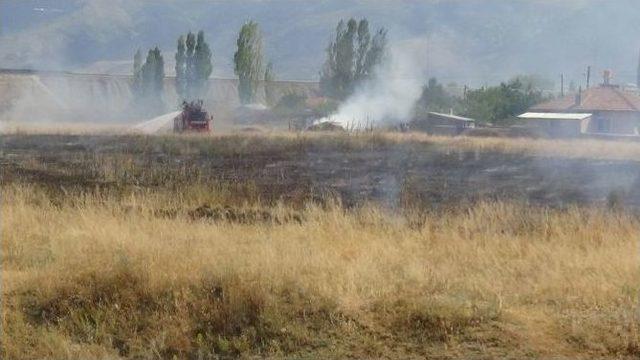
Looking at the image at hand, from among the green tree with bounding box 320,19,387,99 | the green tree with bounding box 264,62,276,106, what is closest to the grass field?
the green tree with bounding box 320,19,387,99

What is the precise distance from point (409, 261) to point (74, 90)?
95.0m

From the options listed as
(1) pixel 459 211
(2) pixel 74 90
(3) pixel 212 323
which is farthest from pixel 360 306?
(2) pixel 74 90

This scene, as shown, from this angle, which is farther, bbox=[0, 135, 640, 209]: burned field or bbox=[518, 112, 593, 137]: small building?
bbox=[518, 112, 593, 137]: small building

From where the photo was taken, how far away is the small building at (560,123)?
44812mm

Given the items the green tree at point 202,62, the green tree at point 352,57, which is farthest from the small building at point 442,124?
the green tree at point 202,62

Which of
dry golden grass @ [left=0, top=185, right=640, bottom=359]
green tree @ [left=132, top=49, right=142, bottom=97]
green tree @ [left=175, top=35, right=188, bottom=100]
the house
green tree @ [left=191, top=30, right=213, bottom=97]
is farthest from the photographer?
green tree @ [left=132, top=49, right=142, bottom=97]

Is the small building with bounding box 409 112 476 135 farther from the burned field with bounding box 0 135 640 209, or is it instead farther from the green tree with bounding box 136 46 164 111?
the green tree with bounding box 136 46 164 111

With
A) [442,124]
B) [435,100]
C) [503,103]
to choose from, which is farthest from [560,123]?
[435,100]

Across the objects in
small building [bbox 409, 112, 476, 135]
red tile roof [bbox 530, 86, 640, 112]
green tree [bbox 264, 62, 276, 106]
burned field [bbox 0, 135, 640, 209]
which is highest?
green tree [bbox 264, 62, 276, 106]

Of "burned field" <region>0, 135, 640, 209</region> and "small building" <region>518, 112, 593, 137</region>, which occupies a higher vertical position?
"small building" <region>518, 112, 593, 137</region>

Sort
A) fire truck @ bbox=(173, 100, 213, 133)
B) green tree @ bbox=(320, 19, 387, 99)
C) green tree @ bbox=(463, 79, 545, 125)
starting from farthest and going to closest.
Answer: green tree @ bbox=(320, 19, 387, 99), green tree @ bbox=(463, 79, 545, 125), fire truck @ bbox=(173, 100, 213, 133)

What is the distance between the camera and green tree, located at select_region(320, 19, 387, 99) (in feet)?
200

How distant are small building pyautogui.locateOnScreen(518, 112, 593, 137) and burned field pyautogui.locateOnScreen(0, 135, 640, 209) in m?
19.0

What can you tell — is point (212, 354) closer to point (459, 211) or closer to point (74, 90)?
point (459, 211)
